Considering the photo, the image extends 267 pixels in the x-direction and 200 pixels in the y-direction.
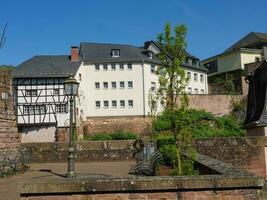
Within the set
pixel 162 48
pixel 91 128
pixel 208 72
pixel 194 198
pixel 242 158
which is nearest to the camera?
pixel 194 198

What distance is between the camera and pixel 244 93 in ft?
192

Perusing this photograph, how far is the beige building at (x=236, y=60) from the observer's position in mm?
62509

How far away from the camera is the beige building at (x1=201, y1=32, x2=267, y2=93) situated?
62.5 m

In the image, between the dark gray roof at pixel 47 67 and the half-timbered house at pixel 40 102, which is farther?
the dark gray roof at pixel 47 67

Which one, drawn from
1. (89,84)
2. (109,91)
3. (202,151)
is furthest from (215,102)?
(202,151)

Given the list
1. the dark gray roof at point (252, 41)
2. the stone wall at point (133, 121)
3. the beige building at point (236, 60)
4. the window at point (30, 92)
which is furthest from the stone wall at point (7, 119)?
the dark gray roof at point (252, 41)

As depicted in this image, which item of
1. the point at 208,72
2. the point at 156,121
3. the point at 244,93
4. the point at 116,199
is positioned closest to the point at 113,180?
the point at 116,199

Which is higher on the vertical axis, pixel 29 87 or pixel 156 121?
pixel 29 87

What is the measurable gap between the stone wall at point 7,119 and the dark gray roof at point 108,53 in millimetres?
39071

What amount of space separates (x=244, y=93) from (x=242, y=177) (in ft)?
A: 176

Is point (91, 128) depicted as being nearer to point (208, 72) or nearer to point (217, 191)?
point (208, 72)

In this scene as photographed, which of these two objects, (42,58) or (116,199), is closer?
(116,199)

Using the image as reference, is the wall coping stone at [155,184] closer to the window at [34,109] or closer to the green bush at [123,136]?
the window at [34,109]

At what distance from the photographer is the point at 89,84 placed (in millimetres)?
56375
